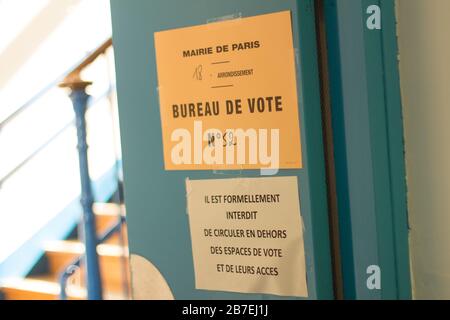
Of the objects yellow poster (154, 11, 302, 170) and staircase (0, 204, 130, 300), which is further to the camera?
staircase (0, 204, 130, 300)

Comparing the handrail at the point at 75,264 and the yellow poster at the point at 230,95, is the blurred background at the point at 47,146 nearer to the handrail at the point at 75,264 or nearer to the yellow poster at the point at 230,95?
the handrail at the point at 75,264

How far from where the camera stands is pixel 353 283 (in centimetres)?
127

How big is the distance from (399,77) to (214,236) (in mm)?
529

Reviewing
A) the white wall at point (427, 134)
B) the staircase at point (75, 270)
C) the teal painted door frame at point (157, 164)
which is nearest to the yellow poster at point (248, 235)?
the teal painted door frame at point (157, 164)

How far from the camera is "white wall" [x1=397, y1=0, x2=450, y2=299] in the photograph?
47.7 inches

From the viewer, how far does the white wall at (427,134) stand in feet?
3.98

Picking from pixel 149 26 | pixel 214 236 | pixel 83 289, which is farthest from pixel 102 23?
pixel 214 236

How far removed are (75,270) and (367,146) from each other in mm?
2115

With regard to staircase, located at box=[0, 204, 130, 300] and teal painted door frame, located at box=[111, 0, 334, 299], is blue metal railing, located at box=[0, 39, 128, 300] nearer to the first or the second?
staircase, located at box=[0, 204, 130, 300]

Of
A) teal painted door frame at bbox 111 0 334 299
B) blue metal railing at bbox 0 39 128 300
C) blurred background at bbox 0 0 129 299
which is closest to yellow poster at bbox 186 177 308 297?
teal painted door frame at bbox 111 0 334 299

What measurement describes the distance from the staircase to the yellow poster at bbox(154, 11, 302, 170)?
1.71m

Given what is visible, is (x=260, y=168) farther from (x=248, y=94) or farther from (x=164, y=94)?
(x=164, y=94)

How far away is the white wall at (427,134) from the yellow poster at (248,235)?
0.25 metres

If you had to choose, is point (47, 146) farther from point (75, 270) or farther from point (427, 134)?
Result: point (427, 134)
